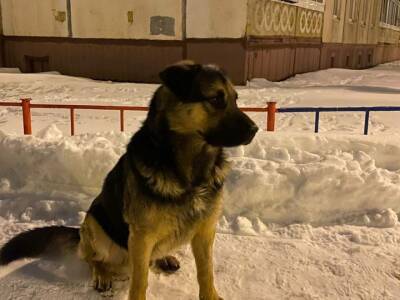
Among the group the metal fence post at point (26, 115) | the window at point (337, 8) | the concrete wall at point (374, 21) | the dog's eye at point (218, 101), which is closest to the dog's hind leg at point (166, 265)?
the dog's eye at point (218, 101)

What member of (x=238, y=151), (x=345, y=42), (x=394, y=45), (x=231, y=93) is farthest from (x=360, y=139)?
(x=394, y=45)

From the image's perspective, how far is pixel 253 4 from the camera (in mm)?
15414

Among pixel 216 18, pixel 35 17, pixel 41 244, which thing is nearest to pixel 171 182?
pixel 41 244

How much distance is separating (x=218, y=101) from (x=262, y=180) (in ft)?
7.13

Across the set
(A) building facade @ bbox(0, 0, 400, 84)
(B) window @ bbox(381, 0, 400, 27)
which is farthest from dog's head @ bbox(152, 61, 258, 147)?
(B) window @ bbox(381, 0, 400, 27)

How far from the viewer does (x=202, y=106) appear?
2441mm

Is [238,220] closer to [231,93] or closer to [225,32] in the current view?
[231,93]

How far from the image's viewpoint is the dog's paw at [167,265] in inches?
134

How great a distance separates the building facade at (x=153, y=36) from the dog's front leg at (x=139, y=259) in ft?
43.1

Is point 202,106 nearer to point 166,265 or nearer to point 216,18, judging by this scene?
point 166,265

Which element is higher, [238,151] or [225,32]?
[225,32]

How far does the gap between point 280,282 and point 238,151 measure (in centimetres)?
218

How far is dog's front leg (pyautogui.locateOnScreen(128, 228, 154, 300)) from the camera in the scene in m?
2.64

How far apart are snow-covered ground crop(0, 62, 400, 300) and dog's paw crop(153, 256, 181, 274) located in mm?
77
